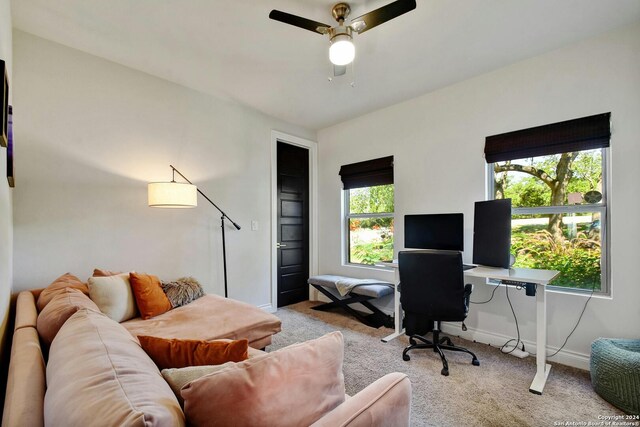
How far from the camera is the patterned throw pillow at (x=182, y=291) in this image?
246 centimetres

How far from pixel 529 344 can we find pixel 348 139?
3.08 meters

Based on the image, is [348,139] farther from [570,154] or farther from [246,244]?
[570,154]

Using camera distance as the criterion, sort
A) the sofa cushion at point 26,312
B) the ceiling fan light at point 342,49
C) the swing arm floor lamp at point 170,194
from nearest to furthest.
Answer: the sofa cushion at point 26,312, the ceiling fan light at point 342,49, the swing arm floor lamp at point 170,194

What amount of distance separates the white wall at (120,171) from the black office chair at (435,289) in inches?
77.8

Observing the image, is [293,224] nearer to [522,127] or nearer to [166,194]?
[166,194]

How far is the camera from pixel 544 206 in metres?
2.62

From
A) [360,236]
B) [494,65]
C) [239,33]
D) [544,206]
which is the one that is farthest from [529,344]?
[239,33]

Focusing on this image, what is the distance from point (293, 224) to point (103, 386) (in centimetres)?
366

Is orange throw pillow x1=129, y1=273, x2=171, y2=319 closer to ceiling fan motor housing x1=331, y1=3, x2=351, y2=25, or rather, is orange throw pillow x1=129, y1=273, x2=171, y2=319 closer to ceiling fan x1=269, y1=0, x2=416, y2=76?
ceiling fan x1=269, y1=0, x2=416, y2=76

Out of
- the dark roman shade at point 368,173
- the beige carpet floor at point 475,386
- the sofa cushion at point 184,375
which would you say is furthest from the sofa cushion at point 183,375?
the dark roman shade at point 368,173

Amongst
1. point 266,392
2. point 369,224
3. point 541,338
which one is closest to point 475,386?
point 541,338

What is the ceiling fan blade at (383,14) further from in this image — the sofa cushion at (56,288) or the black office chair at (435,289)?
the sofa cushion at (56,288)

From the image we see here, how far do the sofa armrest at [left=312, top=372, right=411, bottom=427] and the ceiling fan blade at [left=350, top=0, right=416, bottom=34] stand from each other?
1846 mm

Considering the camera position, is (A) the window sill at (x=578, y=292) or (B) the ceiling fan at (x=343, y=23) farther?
(A) the window sill at (x=578, y=292)
